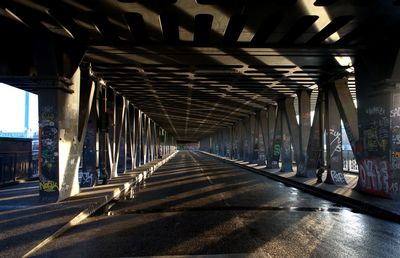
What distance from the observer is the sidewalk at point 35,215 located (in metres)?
7.25

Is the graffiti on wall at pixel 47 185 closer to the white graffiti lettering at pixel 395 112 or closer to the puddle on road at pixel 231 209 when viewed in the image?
the puddle on road at pixel 231 209

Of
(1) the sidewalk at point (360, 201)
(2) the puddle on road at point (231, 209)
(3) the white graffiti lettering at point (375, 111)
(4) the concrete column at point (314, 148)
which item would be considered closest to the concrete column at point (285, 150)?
(4) the concrete column at point (314, 148)

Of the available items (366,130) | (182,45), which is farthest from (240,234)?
(366,130)

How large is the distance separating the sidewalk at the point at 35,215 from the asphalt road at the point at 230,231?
294 mm

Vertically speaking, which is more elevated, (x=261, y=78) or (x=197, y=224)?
(x=261, y=78)

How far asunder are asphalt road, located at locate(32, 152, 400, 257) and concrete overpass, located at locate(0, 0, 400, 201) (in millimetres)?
2845

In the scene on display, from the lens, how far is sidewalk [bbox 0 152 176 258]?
23.8ft

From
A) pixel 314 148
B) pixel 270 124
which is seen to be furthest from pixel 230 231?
pixel 270 124

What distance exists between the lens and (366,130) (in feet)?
47.1

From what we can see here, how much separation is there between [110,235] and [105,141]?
12993mm

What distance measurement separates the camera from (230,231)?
8742 mm

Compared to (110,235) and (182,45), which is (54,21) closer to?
(182,45)

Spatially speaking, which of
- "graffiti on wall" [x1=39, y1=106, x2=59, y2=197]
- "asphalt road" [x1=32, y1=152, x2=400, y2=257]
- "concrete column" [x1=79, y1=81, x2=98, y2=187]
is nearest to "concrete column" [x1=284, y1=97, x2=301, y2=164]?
"asphalt road" [x1=32, y1=152, x2=400, y2=257]

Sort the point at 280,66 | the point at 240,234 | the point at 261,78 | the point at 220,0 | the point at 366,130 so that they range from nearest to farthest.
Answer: the point at 240,234 → the point at 220,0 → the point at 366,130 → the point at 280,66 → the point at 261,78
